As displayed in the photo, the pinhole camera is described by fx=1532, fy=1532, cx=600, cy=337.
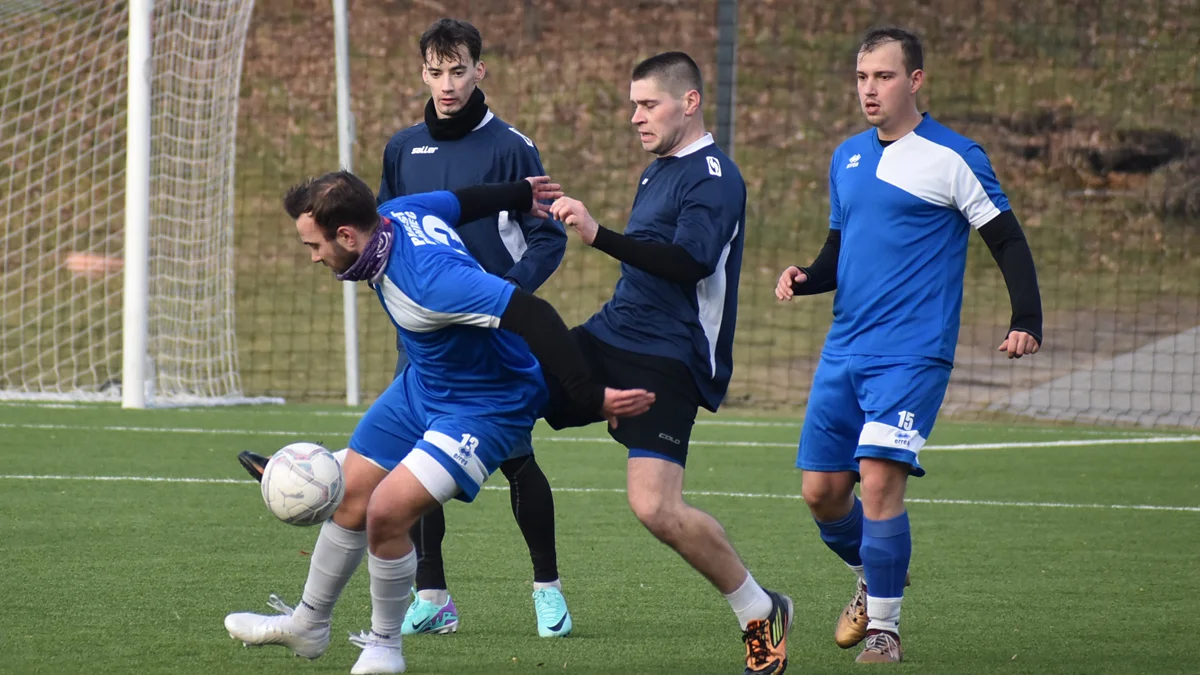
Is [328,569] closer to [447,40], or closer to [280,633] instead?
[280,633]

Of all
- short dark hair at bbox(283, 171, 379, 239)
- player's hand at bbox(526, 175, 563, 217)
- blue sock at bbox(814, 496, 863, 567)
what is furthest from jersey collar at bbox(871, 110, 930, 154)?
short dark hair at bbox(283, 171, 379, 239)

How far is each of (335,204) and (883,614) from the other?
1975 millimetres

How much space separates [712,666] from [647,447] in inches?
27.6

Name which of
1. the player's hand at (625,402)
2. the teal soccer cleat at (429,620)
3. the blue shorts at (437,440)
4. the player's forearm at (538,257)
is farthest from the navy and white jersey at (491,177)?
the player's hand at (625,402)

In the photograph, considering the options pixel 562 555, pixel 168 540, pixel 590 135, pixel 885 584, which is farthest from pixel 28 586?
pixel 590 135

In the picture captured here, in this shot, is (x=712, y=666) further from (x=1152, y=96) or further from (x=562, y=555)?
(x=1152, y=96)

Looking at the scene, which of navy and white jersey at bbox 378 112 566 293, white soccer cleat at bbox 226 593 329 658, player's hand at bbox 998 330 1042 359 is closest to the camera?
white soccer cleat at bbox 226 593 329 658

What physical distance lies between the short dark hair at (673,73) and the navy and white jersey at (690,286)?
0.57 ft

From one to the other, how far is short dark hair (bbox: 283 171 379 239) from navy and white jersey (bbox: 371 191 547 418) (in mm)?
125

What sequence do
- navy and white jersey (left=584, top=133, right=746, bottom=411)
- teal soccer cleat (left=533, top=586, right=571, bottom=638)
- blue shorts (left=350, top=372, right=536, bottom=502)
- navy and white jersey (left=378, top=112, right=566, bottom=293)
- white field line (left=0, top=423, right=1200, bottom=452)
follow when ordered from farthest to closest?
white field line (left=0, top=423, right=1200, bottom=452) → navy and white jersey (left=378, top=112, right=566, bottom=293) → teal soccer cleat (left=533, top=586, right=571, bottom=638) → navy and white jersey (left=584, top=133, right=746, bottom=411) → blue shorts (left=350, top=372, right=536, bottom=502)

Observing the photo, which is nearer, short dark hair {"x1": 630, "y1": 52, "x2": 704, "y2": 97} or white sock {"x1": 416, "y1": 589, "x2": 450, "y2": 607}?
short dark hair {"x1": 630, "y1": 52, "x2": 704, "y2": 97}

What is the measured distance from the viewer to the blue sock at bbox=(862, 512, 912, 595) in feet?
14.8

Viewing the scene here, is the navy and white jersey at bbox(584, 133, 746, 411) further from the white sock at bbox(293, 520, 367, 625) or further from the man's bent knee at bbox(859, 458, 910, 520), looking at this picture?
the white sock at bbox(293, 520, 367, 625)

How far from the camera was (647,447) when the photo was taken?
4.25 m
